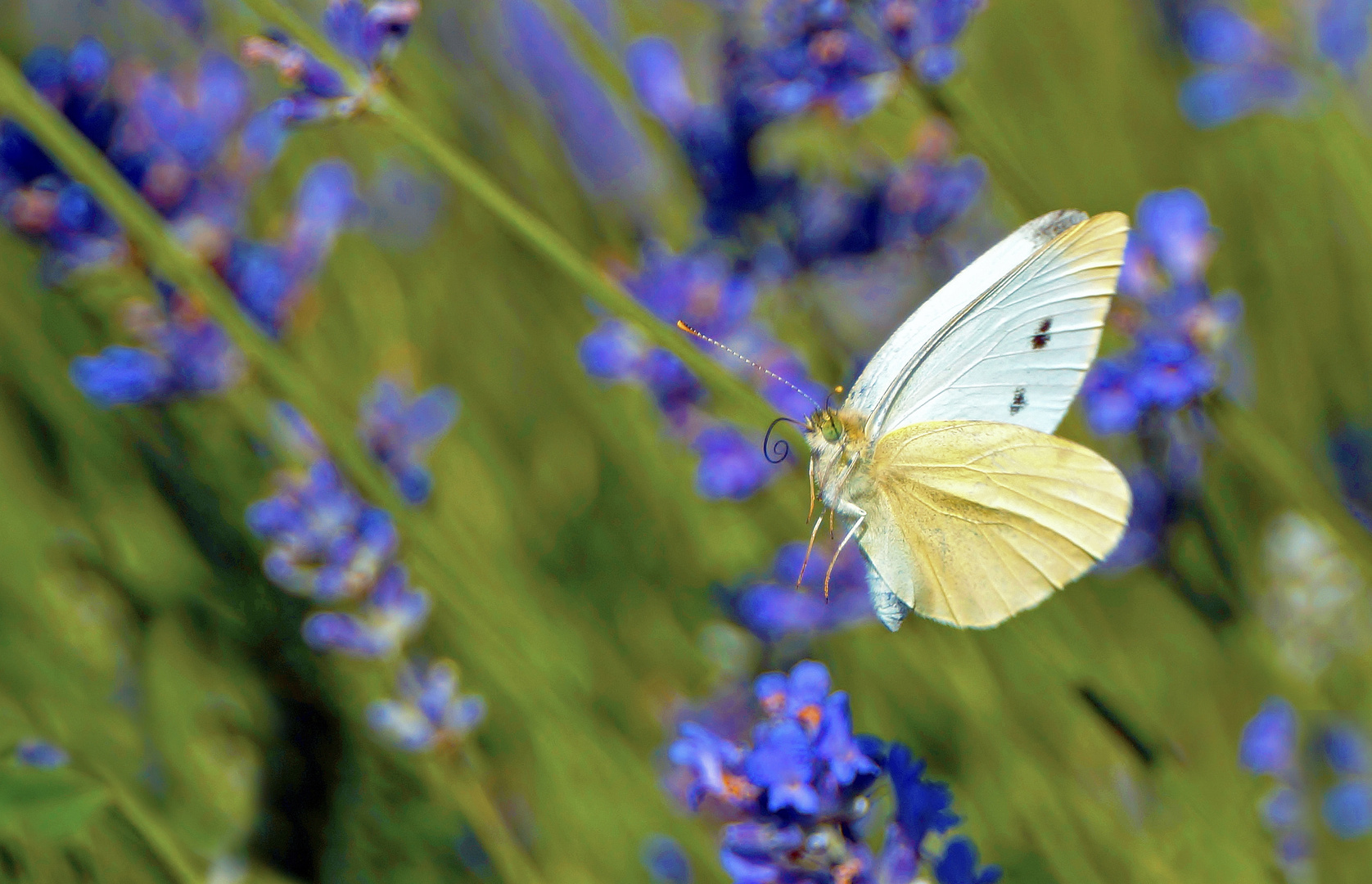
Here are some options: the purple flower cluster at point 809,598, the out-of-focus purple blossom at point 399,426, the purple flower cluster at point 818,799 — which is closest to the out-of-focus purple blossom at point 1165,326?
the purple flower cluster at point 809,598

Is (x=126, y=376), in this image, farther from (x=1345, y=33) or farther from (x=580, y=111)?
(x=1345, y=33)

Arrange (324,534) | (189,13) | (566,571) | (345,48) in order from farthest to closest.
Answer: (189,13) → (566,571) → (324,534) → (345,48)

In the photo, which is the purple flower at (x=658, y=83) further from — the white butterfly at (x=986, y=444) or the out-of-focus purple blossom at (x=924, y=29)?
the white butterfly at (x=986, y=444)

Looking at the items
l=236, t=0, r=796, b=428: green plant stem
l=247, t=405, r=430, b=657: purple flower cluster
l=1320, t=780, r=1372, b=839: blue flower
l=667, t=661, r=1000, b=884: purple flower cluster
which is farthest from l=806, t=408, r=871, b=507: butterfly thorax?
l=1320, t=780, r=1372, b=839: blue flower

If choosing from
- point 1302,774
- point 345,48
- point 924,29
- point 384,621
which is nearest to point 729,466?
point 384,621

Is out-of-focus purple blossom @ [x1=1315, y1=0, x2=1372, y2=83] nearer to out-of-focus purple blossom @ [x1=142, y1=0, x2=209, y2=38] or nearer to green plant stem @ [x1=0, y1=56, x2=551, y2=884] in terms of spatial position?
green plant stem @ [x1=0, y1=56, x2=551, y2=884]

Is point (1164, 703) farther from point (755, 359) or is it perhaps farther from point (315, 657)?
point (315, 657)
